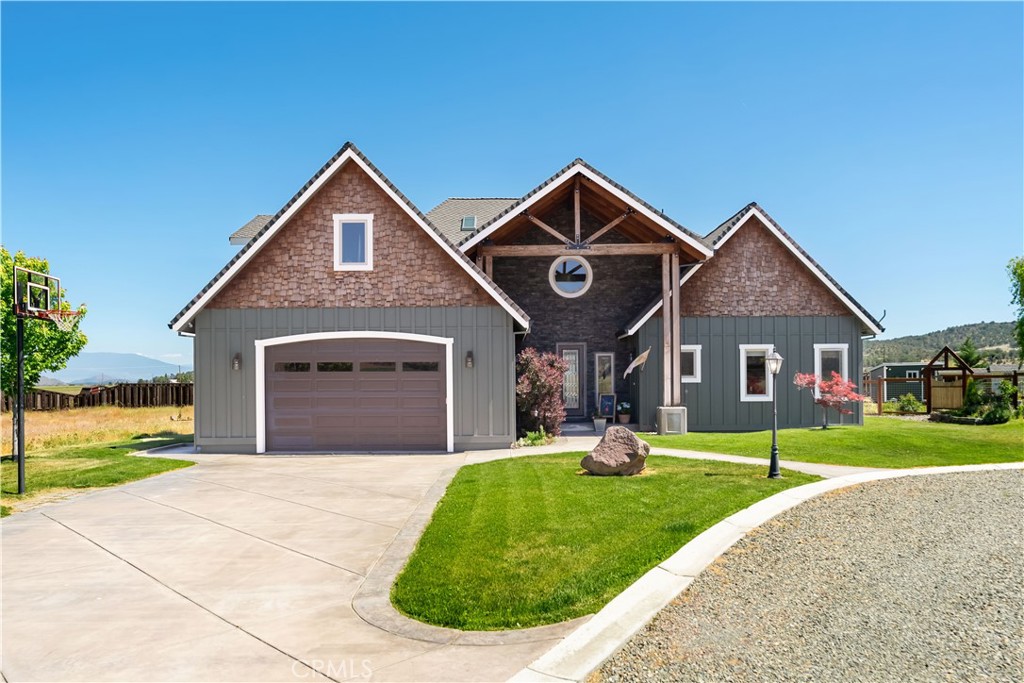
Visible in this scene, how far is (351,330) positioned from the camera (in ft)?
56.5

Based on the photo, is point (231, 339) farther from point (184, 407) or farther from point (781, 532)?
point (184, 407)

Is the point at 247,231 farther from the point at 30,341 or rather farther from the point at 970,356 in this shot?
the point at 970,356

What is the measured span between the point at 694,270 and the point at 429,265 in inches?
323

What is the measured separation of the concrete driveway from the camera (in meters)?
4.93

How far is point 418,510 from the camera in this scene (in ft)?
32.5

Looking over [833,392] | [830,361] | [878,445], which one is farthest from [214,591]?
[830,361]

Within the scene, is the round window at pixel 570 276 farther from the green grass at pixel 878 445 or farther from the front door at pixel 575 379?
the green grass at pixel 878 445

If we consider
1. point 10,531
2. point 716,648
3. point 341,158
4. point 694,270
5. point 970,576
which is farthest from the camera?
point 694,270

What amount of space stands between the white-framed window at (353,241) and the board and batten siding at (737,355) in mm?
8323

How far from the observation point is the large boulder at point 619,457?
459 inches

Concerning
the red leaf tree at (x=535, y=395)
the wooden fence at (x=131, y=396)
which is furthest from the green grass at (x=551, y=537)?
the wooden fence at (x=131, y=396)

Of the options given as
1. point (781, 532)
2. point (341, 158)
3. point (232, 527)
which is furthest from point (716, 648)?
point (341, 158)

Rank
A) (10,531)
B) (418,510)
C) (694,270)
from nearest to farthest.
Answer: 1. (10,531)
2. (418,510)
3. (694,270)

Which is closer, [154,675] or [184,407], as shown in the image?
[154,675]
